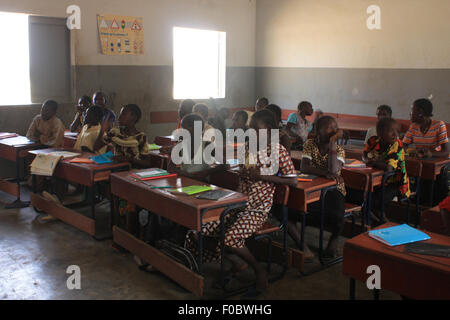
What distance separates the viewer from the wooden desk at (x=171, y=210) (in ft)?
9.12

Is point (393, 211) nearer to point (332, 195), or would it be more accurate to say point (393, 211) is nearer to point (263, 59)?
point (332, 195)

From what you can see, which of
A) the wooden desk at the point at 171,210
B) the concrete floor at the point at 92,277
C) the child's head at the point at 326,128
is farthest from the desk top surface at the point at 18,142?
the child's head at the point at 326,128

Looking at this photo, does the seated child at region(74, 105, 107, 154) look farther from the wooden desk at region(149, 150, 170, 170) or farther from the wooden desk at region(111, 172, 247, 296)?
the wooden desk at region(111, 172, 247, 296)

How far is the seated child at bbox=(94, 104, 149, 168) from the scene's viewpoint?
408cm

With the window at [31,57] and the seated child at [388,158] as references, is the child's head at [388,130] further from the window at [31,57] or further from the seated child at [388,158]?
the window at [31,57]

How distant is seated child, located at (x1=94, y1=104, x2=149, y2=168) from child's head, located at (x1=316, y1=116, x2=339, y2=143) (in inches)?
59.8

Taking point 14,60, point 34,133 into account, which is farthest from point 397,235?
point 14,60

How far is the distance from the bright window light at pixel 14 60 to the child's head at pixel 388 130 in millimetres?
4903

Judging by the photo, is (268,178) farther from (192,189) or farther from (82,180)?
(82,180)

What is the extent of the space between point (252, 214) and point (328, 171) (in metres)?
0.83

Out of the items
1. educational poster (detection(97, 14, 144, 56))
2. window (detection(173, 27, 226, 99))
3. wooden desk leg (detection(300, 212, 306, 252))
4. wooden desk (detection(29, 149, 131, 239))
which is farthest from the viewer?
window (detection(173, 27, 226, 99))

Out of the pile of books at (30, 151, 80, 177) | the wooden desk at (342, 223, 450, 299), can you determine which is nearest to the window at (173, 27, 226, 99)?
the pile of books at (30, 151, 80, 177)
